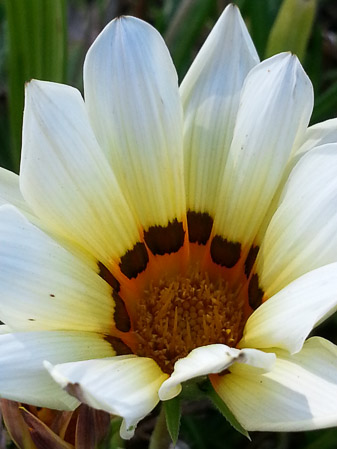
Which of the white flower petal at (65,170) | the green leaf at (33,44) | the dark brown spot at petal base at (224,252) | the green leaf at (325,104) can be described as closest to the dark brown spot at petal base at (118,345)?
the white flower petal at (65,170)

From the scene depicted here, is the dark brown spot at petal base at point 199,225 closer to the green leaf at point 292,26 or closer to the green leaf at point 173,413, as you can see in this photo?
the green leaf at point 173,413

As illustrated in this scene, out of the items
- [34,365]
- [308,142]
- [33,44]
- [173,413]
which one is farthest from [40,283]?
[33,44]

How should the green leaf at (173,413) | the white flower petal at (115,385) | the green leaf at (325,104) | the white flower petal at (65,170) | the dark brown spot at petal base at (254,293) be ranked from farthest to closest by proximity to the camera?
the green leaf at (325,104), the dark brown spot at petal base at (254,293), the white flower petal at (65,170), the green leaf at (173,413), the white flower petal at (115,385)

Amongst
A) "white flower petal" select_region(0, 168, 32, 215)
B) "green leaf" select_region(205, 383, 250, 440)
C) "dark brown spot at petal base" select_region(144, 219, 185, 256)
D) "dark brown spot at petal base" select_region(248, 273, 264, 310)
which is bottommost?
"green leaf" select_region(205, 383, 250, 440)

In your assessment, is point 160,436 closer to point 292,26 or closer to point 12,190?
point 12,190

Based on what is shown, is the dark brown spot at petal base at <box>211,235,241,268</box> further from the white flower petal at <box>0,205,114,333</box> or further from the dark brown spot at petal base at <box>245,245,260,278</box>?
the white flower petal at <box>0,205,114,333</box>

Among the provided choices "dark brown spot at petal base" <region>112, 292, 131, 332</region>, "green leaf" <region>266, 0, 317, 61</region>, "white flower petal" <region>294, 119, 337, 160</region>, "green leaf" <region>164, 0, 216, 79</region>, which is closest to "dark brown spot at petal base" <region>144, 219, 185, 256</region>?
"dark brown spot at petal base" <region>112, 292, 131, 332</region>
